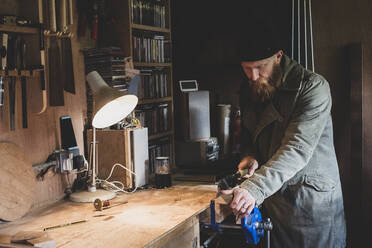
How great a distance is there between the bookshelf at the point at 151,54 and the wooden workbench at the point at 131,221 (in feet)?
3.65

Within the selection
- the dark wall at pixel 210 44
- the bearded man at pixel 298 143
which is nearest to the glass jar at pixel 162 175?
the bearded man at pixel 298 143

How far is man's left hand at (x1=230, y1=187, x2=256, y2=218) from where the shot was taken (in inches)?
73.9

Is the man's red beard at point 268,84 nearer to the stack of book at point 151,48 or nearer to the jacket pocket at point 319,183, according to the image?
the jacket pocket at point 319,183

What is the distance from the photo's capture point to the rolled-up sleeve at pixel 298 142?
2.01m

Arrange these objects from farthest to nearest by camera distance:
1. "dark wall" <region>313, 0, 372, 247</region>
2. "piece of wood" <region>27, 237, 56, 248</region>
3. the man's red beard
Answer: "dark wall" <region>313, 0, 372, 247</region>
the man's red beard
"piece of wood" <region>27, 237, 56, 248</region>

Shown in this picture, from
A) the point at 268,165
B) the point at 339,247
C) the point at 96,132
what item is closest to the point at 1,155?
the point at 96,132

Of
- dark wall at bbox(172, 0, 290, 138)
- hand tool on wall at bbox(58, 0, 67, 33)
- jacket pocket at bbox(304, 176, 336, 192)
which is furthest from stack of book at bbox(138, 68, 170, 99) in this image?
jacket pocket at bbox(304, 176, 336, 192)

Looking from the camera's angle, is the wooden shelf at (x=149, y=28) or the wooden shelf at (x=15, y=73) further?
the wooden shelf at (x=149, y=28)

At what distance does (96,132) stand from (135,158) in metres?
0.32

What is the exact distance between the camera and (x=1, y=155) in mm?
2238

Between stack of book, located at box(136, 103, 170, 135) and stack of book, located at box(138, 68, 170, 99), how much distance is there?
0.09 metres

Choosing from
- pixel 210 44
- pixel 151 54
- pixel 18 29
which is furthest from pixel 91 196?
pixel 210 44

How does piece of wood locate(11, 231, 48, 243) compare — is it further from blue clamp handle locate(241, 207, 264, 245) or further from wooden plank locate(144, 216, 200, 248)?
blue clamp handle locate(241, 207, 264, 245)

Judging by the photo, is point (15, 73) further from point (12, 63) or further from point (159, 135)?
point (159, 135)
